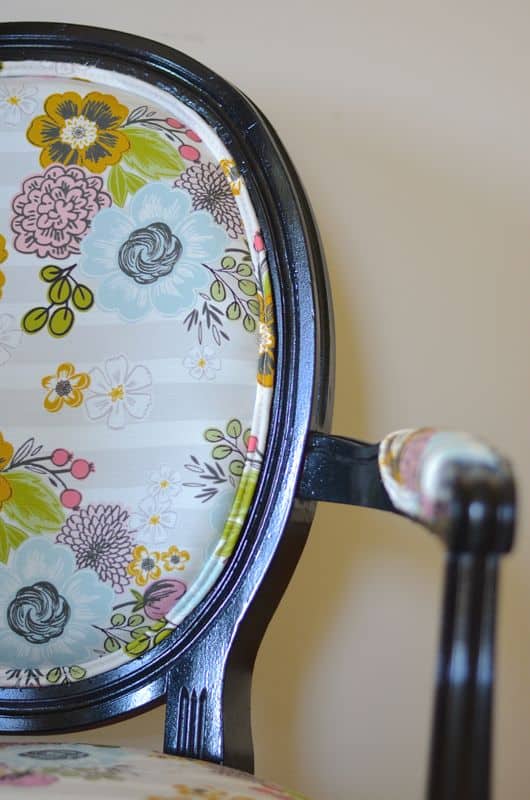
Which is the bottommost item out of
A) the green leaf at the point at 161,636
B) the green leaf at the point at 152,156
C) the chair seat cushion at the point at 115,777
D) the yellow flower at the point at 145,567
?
the chair seat cushion at the point at 115,777

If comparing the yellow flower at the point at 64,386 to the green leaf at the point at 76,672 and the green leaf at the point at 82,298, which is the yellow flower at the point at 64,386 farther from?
the green leaf at the point at 76,672

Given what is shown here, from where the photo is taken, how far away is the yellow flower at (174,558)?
55 centimetres

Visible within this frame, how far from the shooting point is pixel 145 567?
55cm

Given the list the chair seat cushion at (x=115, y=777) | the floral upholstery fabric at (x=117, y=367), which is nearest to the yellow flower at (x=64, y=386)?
the floral upholstery fabric at (x=117, y=367)

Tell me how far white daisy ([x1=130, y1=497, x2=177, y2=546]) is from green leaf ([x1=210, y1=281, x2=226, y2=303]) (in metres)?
0.15

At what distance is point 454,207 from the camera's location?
0.82 meters

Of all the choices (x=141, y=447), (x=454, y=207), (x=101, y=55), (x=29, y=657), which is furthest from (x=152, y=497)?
(x=454, y=207)

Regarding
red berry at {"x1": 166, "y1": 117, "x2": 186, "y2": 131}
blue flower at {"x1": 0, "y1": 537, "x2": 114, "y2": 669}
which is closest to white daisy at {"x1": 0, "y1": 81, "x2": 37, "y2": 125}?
red berry at {"x1": 166, "y1": 117, "x2": 186, "y2": 131}

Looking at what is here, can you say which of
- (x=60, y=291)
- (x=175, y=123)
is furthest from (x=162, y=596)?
(x=175, y=123)

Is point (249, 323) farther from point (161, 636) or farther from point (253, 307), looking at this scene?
point (161, 636)

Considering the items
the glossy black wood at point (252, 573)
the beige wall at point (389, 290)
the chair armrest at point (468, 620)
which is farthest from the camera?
the beige wall at point (389, 290)

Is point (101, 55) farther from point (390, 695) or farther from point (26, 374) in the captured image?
point (390, 695)

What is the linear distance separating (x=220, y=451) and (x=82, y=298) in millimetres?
150

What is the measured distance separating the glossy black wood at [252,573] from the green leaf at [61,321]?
5.8 inches
